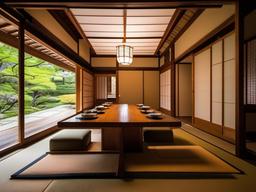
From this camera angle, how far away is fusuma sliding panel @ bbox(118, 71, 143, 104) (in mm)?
9344

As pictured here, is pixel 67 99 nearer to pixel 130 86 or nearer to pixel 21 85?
pixel 130 86

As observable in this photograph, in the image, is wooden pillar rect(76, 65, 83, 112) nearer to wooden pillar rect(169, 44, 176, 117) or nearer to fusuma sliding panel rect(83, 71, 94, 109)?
fusuma sliding panel rect(83, 71, 94, 109)

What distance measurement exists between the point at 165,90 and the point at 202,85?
3556 mm

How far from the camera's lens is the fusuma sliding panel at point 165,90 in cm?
777

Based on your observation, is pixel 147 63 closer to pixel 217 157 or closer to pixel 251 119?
pixel 251 119

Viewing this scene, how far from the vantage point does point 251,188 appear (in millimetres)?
1801

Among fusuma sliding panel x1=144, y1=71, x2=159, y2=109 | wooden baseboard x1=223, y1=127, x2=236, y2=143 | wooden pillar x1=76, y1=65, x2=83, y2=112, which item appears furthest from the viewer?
fusuma sliding panel x1=144, y1=71, x2=159, y2=109

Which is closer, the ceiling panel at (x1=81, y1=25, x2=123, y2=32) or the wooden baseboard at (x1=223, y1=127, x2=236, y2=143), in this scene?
the wooden baseboard at (x1=223, y1=127, x2=236, y2=143)

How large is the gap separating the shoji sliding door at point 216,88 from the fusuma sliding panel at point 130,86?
4229 millimetres

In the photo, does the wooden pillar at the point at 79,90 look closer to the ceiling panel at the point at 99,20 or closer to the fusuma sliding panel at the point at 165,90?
the ceiling panel at the point at 99,20

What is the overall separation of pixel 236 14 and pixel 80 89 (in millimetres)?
5634

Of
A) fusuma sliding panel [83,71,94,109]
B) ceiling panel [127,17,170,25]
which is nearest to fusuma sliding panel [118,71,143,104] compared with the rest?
fusuma sliding panel [83,71,94,109]

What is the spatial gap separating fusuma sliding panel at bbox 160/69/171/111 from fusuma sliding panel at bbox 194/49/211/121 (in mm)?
2375

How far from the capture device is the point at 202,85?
4938 millimetres
